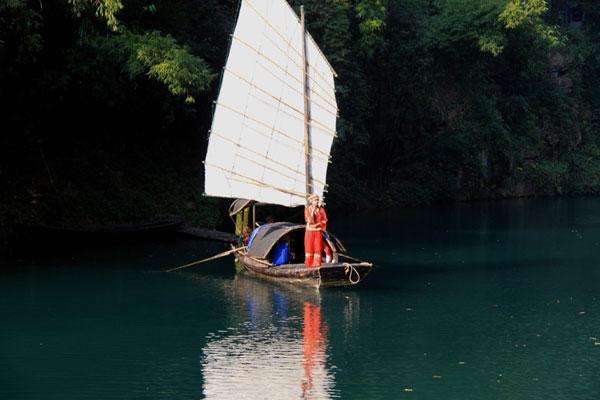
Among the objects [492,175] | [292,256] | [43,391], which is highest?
[492,175]

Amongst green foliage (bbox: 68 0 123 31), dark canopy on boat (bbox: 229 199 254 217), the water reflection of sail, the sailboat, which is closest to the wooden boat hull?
the water reflection of sail

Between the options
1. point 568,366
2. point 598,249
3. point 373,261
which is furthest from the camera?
point 598,249

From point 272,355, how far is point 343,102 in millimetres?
23481

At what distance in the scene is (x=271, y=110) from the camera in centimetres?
2448

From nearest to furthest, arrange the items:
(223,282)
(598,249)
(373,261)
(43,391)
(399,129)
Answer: (43,391) < (223,282) < (373,261) < (598,249) < (399,129)

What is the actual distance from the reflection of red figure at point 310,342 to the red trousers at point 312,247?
1197 millimetres

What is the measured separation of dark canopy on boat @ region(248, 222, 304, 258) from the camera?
22.5 metres

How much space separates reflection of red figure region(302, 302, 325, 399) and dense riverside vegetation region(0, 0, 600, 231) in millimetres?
7568

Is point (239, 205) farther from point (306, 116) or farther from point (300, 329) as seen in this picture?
point (300, 329)

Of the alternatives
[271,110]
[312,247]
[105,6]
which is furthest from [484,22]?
[312,247]

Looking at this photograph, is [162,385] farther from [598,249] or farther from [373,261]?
[598,249]

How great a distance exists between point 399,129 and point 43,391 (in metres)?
29.8

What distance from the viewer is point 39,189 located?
2775 centimetres

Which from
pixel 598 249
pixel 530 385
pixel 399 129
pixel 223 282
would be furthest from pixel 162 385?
pixel 399 129
